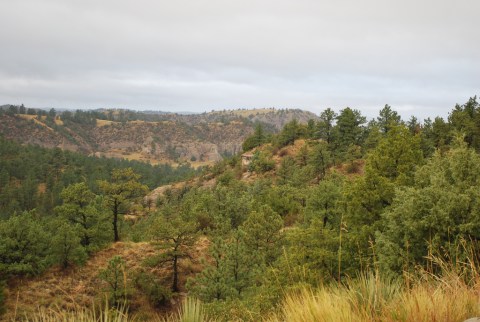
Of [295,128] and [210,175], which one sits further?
[210,175]

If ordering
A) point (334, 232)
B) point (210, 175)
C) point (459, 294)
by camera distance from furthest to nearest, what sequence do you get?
point (210, 175)
point (334, 232)
point (459, 294)

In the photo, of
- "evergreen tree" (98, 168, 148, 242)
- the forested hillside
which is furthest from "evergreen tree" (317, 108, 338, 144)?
"evergreen tree" (98, 168, 148, 242)

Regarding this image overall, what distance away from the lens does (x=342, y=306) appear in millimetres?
4246

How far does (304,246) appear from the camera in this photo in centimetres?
1684

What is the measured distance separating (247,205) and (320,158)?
19995 millimetres

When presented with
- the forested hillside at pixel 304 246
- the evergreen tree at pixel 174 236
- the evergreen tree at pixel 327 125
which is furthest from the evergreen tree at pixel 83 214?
the evergreen tree at pixel 327 125

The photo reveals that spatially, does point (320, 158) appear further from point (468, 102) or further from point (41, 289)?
point (41, 289)

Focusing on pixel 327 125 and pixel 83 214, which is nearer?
pixel 83 214

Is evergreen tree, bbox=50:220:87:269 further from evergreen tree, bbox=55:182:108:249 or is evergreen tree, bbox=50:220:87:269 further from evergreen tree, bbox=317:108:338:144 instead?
evergreen tree, bbox=317:108:338:144

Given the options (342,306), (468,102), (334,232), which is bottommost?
(334,232)

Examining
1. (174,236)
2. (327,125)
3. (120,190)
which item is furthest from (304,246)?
(327,125)

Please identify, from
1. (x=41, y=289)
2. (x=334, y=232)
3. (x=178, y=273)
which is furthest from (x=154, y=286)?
(x=334, y=232)

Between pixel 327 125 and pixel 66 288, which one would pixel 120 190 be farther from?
pixel 327 125

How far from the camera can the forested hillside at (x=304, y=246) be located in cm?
475
